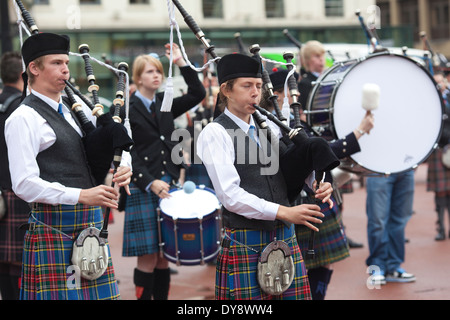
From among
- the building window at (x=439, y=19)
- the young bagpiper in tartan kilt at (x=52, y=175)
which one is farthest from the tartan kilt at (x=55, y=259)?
the building window at (x=439, y=19)

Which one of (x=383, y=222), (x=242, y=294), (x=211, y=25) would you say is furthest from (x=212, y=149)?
(x=211, y=25)

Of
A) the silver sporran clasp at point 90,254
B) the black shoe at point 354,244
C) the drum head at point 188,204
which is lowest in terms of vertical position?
the black shoe at point 354,244

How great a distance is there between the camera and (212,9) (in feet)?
77.7

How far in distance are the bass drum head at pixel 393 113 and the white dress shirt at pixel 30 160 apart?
1794mm

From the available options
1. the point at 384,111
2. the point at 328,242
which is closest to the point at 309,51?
the point at 384,111

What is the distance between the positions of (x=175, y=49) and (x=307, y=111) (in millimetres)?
897

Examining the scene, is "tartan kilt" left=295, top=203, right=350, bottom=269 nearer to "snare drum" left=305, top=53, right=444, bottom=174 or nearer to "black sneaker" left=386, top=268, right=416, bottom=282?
"snare drum" left=305, top=53, right=444, bottom=174

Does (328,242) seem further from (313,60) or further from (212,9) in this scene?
(212,9)

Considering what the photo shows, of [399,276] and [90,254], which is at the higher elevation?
[90,254]

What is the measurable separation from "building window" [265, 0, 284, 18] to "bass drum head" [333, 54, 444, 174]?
66.4ft

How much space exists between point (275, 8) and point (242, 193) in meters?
22.2

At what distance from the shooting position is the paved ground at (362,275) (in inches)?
205

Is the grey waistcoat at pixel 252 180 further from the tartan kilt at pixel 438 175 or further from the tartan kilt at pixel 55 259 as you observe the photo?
the tartan kilt at pixel 438 175

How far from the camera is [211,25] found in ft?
76.6
